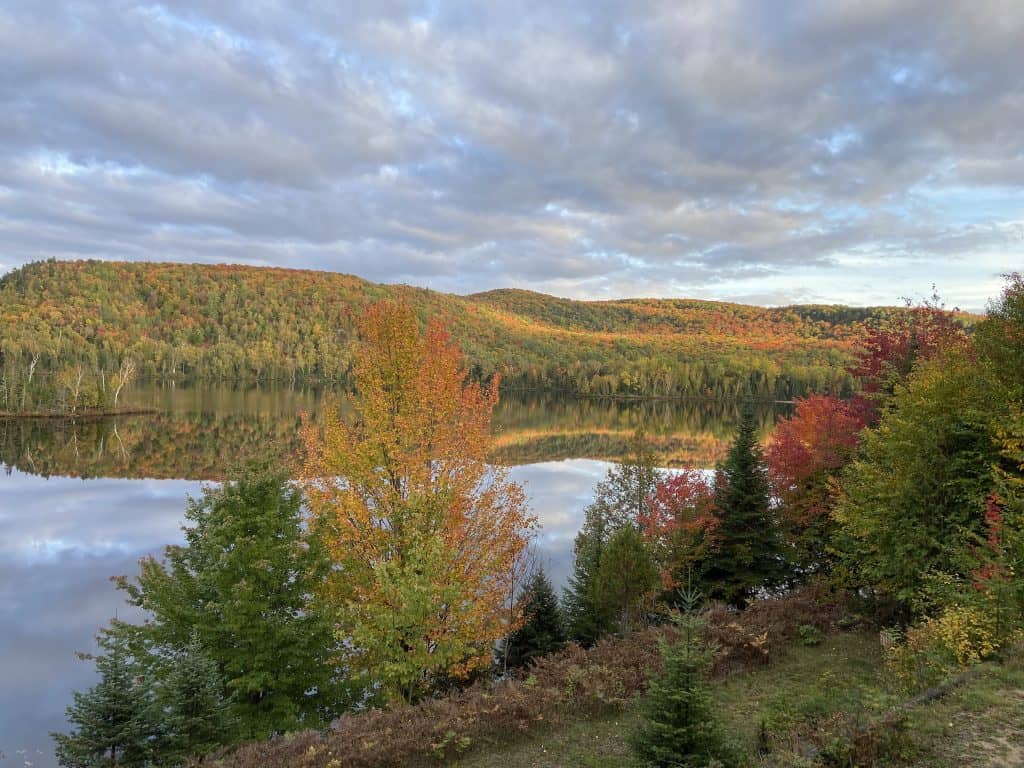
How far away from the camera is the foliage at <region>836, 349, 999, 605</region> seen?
47.3 feet

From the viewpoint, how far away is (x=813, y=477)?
2398 cm

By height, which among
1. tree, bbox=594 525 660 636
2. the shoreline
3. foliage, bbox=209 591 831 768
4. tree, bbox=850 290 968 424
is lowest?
the shoreline

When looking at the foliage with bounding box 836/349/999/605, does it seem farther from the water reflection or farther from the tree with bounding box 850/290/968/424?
the water reflection

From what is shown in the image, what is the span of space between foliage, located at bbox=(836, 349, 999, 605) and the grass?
355 cm

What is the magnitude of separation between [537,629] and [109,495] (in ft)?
128

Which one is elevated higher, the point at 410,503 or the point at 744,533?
the point at 410,503

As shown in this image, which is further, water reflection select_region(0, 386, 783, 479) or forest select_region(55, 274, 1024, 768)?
water reflection select_region(0, 386, 783, 479)

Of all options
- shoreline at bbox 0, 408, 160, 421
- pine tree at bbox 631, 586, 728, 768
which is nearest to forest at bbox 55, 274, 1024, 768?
pine tree at bbox 631, 586, 728, 768

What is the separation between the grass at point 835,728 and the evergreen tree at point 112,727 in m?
4.98

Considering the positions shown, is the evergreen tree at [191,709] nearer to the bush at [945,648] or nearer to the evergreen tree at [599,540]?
the bush at [945,648]

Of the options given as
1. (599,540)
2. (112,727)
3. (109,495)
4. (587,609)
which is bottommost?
(109,495)

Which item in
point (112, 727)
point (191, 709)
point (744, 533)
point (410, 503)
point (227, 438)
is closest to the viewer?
point (112, 727)

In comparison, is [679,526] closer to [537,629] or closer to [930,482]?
[537,629]

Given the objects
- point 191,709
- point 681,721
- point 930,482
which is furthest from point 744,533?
point 191,709
